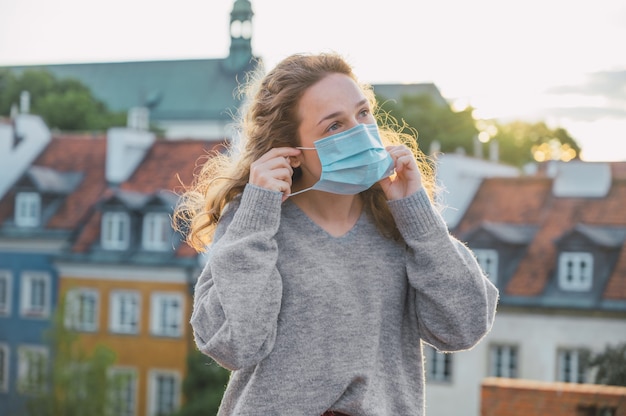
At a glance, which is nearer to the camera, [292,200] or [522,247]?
[292,200]

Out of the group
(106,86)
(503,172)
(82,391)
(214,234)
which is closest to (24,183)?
(82,391)

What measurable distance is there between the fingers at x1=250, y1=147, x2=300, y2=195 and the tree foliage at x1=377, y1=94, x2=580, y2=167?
4271 centimetres

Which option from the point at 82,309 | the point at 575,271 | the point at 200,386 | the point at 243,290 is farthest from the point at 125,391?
the point at 243,290

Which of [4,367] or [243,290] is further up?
[243,290]

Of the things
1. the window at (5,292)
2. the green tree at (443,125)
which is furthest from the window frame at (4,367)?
the green tree at (443,125)

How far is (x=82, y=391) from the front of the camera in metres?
36.1

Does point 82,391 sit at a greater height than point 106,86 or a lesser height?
lesser

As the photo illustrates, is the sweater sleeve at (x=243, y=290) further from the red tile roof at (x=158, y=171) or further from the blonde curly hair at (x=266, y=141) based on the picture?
the red tile roof at (x=158, y=171)

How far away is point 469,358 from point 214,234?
28.4 meters

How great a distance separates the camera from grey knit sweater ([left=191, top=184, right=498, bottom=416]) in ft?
9.07

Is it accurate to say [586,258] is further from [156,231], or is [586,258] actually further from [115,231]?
[115,231]

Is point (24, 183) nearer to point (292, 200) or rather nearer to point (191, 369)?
point (191, 369)

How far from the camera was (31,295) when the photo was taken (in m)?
39.6

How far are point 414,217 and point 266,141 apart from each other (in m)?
0.44
